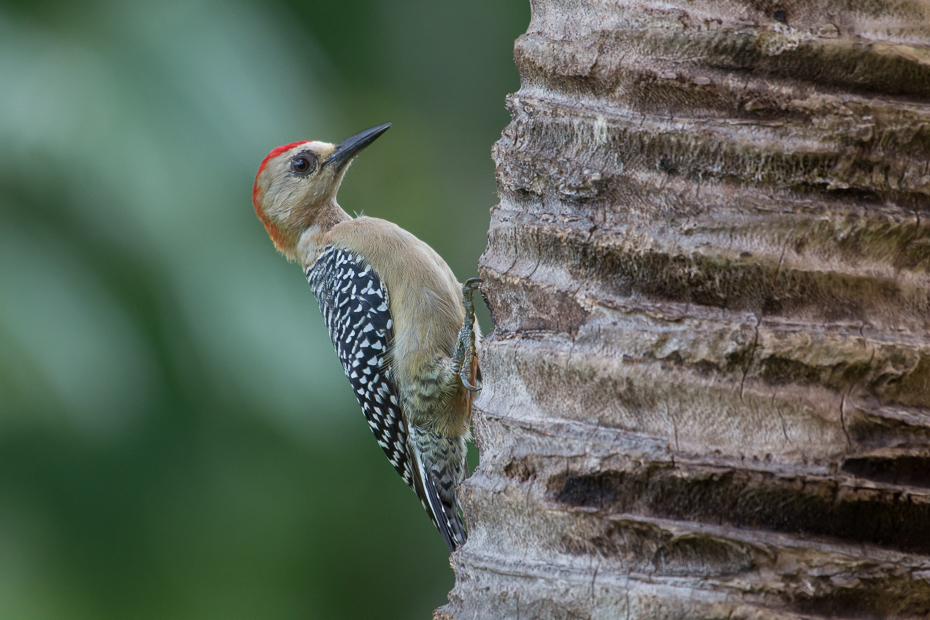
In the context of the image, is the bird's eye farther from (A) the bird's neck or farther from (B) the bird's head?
(A) the bird's neck

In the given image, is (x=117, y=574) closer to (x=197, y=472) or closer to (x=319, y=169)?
(x=197, y=472)

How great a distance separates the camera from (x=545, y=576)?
1954 millimetres

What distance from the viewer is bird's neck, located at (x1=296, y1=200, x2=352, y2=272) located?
16.0 feet

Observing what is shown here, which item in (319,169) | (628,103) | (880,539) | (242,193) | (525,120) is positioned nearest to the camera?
(880,539)

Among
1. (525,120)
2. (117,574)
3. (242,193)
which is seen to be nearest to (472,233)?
(242,193)

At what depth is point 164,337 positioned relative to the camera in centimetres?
559

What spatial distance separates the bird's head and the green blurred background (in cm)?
78

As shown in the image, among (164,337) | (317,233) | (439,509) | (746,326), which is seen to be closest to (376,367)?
(439,509)

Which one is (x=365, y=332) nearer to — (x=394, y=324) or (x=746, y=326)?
(x=394, y=324)

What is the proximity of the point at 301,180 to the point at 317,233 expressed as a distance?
272 mm

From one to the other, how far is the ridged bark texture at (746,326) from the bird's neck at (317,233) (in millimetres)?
3051

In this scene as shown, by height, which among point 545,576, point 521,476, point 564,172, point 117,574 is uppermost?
point 564,172

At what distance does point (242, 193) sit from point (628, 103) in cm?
462

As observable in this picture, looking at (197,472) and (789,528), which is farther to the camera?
(197,472)
